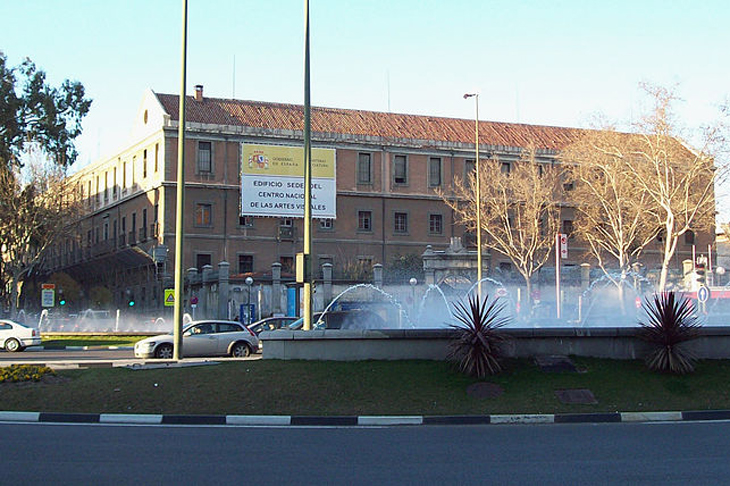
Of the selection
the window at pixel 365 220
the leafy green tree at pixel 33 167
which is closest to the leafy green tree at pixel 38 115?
the leafy green tree at pixel 33 167

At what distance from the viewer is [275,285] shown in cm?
5759

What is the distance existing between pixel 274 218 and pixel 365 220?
24.7ft

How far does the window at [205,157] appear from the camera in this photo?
6562 cm

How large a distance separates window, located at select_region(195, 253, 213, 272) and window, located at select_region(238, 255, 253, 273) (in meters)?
2.17

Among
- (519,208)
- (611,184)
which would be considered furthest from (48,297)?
(611,184)

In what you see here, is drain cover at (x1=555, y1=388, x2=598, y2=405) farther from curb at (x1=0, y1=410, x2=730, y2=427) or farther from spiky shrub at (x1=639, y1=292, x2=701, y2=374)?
spiky shrub at (x1=639, y1=292, x2=701, y2=374)

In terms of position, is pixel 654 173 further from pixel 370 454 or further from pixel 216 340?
pixel 370 454

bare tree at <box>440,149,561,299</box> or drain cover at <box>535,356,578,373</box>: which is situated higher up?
bare tree at <box>440,149,561,299</box>

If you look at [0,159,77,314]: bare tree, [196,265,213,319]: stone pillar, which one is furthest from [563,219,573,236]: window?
[0,159,77,314]: bare tree

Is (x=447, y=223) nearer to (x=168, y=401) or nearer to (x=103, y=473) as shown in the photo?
(x=168, y=401)

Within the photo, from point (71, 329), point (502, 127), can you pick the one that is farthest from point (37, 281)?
point (502, 127)

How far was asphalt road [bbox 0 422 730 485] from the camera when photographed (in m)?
9.73

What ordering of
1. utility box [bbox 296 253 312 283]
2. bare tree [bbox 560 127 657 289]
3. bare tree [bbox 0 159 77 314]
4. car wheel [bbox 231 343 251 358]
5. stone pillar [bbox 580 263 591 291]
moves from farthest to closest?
stone pillar [bbox 580 263 591 291]
bare tree [bbox 0 159 77 314]
bare tree [bbox 560 127 657 289]
car wheel [bbox 231 343 251 358]
utility box [bbox 296 253 312 283]

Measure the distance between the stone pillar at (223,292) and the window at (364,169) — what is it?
17.1 metres
